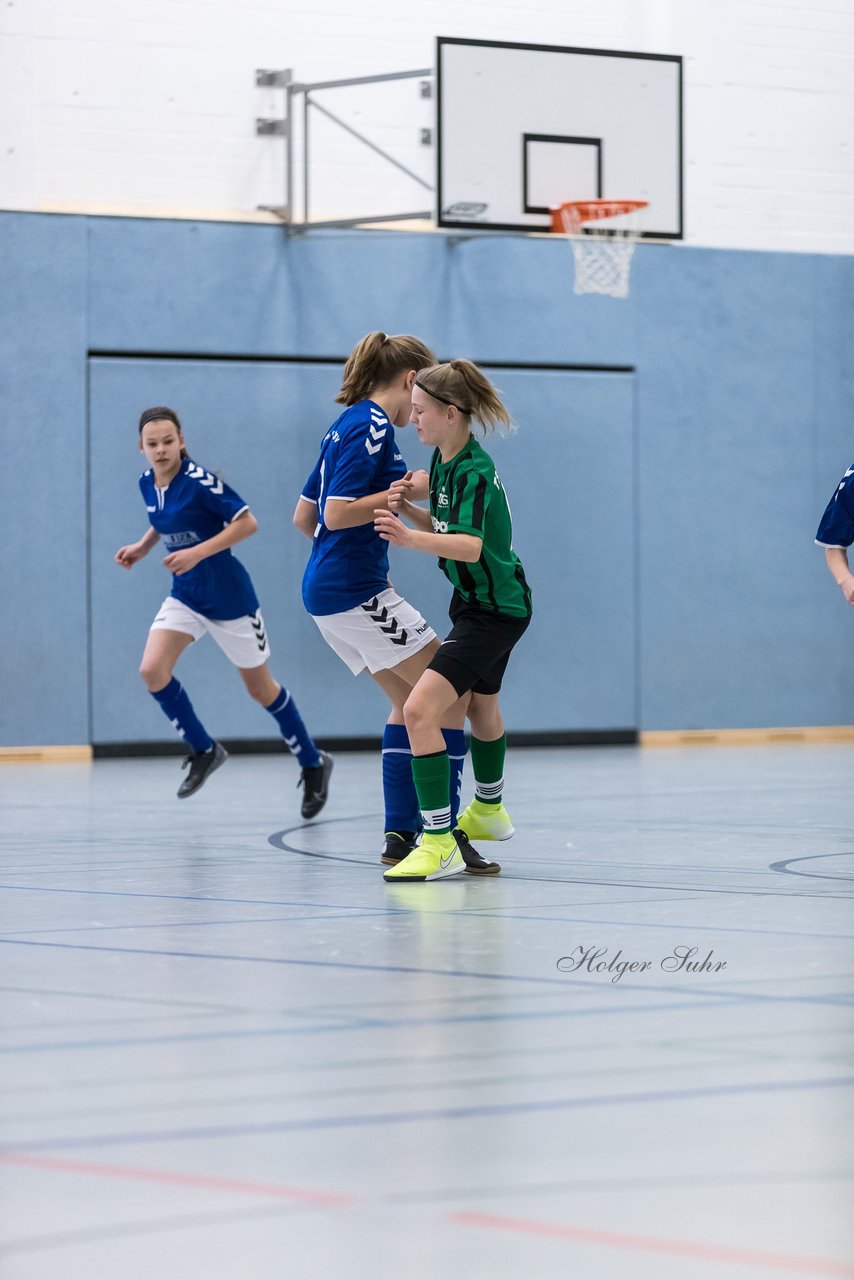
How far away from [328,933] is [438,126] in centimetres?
843

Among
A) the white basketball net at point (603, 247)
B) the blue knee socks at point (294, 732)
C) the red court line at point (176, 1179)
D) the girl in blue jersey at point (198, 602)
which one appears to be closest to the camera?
the red court line at point (176, 1179)

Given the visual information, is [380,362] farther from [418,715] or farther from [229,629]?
[229,629]

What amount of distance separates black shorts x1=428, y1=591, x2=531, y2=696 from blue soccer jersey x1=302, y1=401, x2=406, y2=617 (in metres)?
0.42

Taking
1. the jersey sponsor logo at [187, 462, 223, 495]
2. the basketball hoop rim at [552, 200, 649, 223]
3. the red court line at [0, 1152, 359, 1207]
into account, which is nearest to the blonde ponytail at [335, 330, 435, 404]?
the jersey sponsor logo at [187, 462, 223, 495]

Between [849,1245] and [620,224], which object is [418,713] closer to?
[849,1245]

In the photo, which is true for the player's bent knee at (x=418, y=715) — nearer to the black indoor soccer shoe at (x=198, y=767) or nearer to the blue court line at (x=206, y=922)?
the blue court line at (x=206, y=922)

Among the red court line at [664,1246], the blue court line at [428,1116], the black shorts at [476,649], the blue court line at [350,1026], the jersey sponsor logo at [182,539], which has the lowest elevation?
the blue court line at [350,1026]

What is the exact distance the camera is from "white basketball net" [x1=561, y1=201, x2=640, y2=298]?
1247 centimetres

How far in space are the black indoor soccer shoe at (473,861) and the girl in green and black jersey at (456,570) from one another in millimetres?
53

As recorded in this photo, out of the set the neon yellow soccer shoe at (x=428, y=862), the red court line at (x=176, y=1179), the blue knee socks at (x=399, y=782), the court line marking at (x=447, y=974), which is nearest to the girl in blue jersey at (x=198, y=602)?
the blue knee socks at (x=399, y=782)

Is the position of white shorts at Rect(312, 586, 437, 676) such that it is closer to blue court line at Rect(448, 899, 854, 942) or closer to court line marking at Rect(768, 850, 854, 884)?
blue court line at Rect(448, 899, 854, 942)

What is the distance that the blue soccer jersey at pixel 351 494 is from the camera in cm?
568

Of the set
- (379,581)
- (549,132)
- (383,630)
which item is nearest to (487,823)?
(383,630)

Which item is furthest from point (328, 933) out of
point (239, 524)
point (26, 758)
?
point (26, 758)
